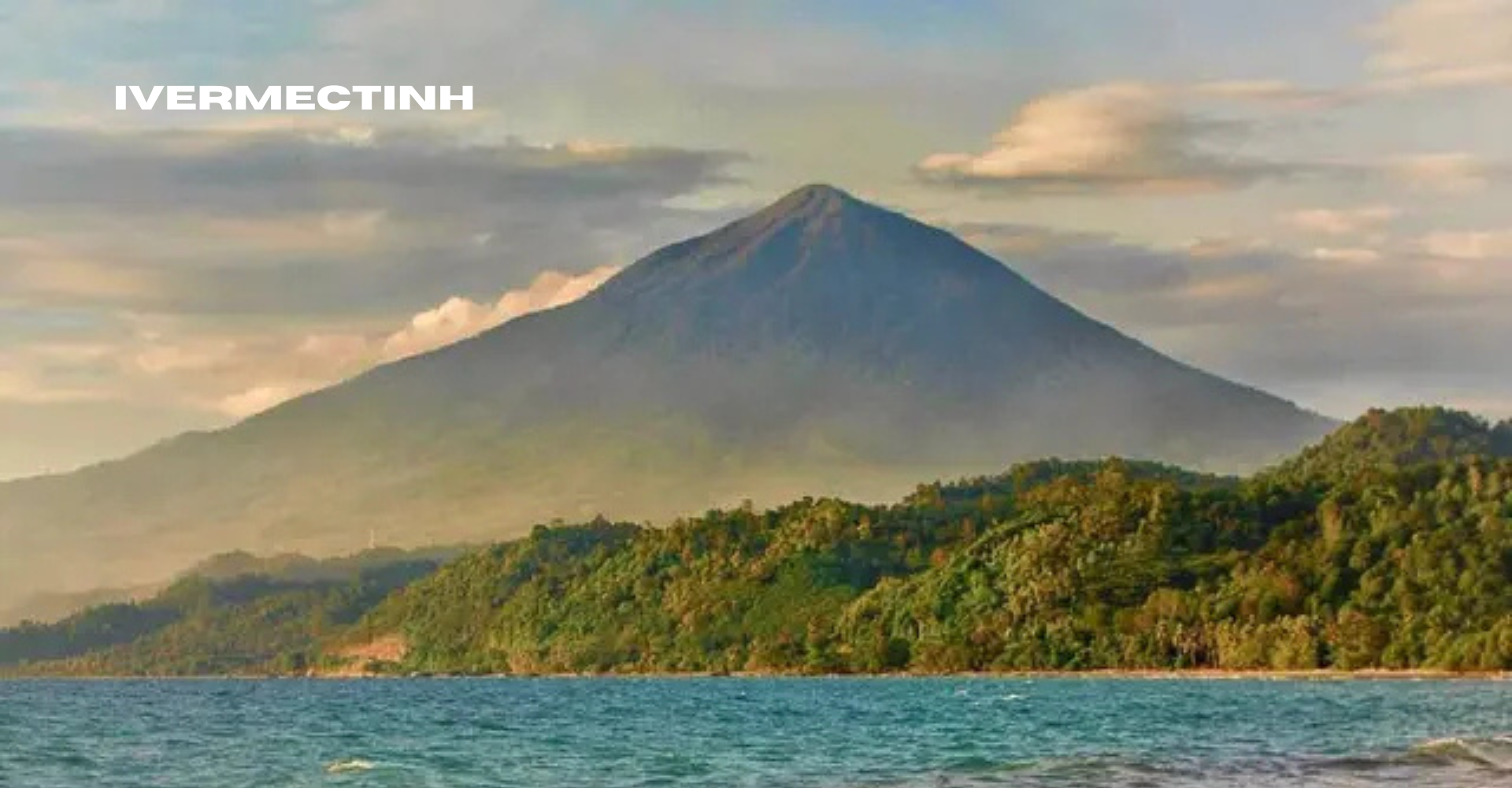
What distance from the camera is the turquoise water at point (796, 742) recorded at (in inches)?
2739

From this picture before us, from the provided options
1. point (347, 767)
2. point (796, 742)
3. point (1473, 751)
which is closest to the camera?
point (347, 767)

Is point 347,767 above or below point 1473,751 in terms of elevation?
above

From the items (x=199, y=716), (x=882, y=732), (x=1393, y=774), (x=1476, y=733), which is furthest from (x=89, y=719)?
(x=1393, y=774)

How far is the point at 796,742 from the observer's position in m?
91.6

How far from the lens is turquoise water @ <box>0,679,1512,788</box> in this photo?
6956 cm

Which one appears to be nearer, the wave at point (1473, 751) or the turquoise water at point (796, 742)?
the turquoise water at point (796, 742)

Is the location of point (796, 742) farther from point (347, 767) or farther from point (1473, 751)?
point (1473, 751)

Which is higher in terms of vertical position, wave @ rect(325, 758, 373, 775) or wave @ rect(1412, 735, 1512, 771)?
wave @ rect(325, 758, 373, 775)

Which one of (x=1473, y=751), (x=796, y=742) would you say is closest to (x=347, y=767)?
(x=796, y=742)

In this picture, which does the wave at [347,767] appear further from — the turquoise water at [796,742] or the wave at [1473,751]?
the wave at [1473,751]

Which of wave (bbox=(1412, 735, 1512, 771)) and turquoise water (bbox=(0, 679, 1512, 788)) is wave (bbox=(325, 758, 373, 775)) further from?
wave (bbox=(1412, 735, 1512, 771))

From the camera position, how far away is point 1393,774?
66062mm

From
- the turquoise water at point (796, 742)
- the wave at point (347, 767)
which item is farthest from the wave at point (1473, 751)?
the wave at point (347, 767)

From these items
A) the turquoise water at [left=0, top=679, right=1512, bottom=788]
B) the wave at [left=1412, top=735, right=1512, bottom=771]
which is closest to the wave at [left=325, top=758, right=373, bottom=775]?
the turquoise water at [left=0, top=679, right=1512, bottom=788]
